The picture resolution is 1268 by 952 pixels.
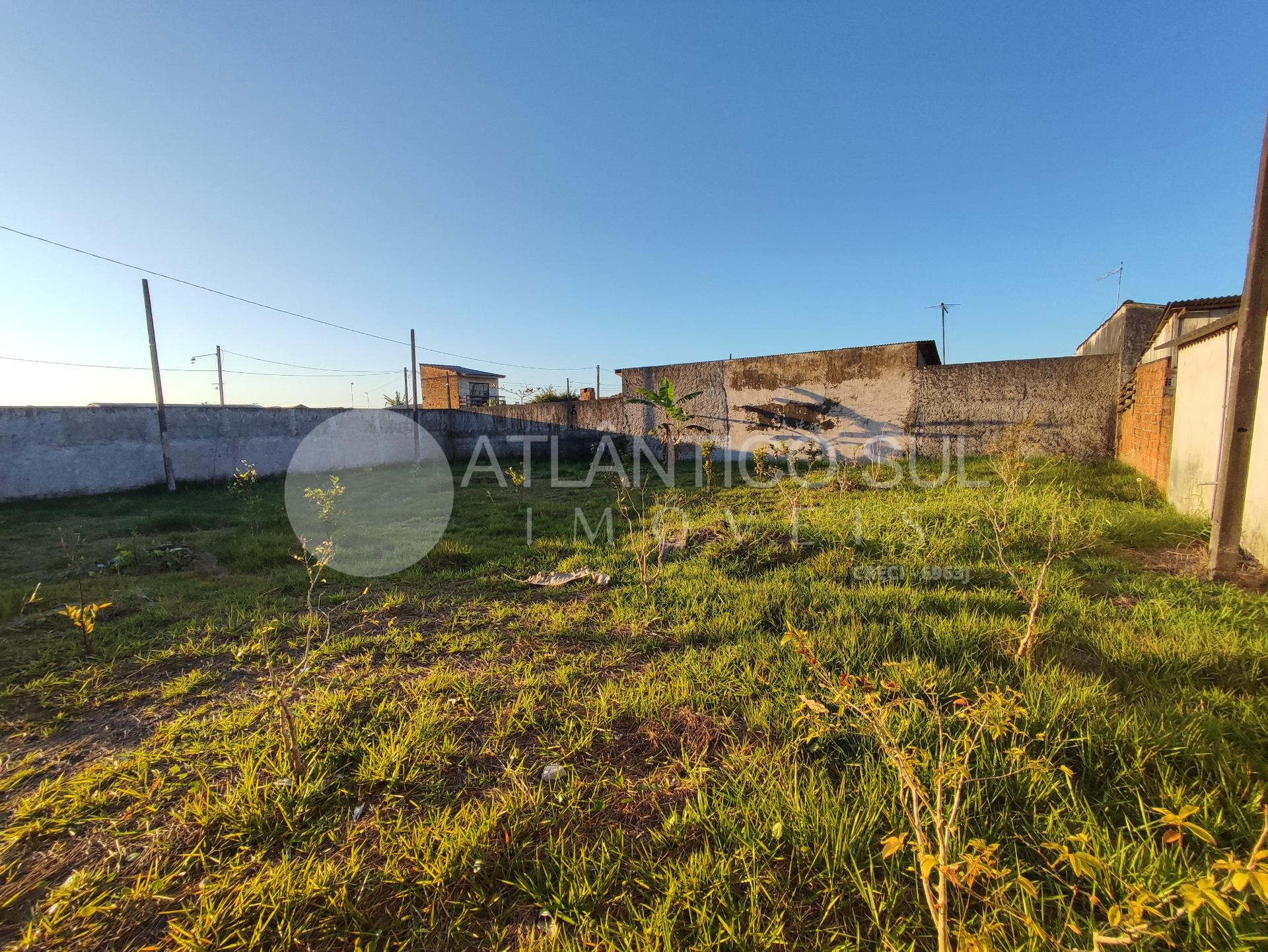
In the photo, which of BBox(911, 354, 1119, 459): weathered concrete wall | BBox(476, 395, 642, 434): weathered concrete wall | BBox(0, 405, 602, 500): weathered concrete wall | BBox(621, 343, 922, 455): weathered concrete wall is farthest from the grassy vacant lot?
BBox(476, 395, 642, 434): weathered concrete wall

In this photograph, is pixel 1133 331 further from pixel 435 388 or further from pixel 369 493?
pixel 435 388

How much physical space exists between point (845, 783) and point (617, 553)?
309 centimetres

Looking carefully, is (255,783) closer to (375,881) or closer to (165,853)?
(165,853)

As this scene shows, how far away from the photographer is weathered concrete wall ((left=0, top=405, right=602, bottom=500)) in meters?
8.67

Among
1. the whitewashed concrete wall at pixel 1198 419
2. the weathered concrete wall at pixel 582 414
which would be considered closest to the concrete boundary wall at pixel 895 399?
the weathered concrete wall at pixel 582 414

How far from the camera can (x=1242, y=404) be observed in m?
3.19

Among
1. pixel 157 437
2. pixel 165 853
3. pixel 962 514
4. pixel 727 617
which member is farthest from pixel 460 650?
pixel 157 437

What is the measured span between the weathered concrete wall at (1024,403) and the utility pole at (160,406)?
1470cm

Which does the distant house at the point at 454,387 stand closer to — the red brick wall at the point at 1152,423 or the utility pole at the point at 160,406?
the utility pole at the point at 160,406

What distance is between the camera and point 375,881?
139 centimetres

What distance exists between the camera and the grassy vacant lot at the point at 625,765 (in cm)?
127

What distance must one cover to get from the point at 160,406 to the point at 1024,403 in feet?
53.2

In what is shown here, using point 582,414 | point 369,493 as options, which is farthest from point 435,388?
point 369,493

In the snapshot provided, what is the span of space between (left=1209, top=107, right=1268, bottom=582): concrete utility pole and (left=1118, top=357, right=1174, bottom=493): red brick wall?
2301 millimetres
